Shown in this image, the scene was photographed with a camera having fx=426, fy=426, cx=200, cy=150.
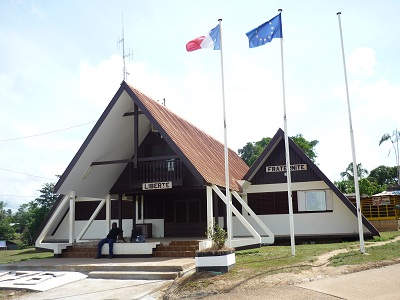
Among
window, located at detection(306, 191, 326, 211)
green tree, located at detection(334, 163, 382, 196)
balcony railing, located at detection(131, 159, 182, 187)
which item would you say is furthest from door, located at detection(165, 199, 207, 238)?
green tree, located at detection(334, 163, 382, 196)

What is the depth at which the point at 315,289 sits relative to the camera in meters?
7.95

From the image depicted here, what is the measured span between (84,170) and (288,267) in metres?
9.54

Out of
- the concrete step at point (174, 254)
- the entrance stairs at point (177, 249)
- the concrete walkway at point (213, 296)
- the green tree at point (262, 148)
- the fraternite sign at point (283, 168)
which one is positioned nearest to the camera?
the concrete walkway at point (213, 296)

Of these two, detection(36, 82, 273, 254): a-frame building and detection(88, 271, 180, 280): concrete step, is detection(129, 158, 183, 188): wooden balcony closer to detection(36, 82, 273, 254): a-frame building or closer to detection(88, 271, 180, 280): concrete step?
detection(36, 82, 273, 254): a-frame building

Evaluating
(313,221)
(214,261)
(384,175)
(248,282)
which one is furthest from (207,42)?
(384,175)

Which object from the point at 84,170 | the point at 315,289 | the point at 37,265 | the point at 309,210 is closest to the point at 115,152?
the point at 84,170

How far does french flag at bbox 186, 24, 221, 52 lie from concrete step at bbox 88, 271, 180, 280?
6584mm

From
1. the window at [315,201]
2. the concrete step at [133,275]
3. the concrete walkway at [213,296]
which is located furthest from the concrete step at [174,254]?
the window at [315,201]

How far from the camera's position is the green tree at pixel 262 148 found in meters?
42.7

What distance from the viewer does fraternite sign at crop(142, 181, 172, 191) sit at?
15805mm

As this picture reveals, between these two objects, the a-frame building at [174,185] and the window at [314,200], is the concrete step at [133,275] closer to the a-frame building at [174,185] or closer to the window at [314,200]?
the a-frame building at [174,185]

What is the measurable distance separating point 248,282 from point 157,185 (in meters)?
7.83

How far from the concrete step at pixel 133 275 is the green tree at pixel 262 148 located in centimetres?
3065

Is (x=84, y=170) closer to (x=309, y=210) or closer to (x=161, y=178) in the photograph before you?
(x=161, y=178)
